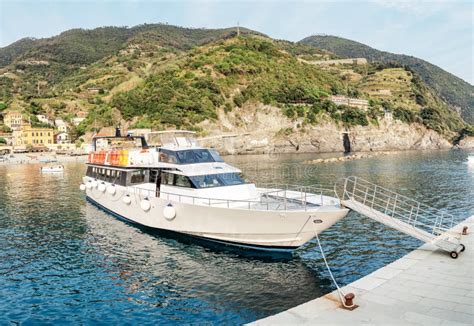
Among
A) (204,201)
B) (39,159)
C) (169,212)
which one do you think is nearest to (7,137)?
(39,159)

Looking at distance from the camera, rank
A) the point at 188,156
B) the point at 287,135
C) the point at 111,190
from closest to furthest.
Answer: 1. the point at 188,156
2. the point at 111,190
3. the point at 287,135

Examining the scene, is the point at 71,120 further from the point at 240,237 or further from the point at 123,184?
the point at 240,237

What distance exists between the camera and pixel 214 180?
20.9 m

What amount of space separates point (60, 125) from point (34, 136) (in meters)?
17.0

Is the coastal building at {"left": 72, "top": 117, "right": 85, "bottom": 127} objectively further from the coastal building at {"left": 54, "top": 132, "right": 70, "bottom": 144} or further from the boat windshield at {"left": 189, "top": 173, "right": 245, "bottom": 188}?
the boat windshield at {"left": 189, "top": 173, "right": 245, "bottom": 188}

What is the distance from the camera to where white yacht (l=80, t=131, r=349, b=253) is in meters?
16.9

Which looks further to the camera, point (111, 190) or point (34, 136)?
point (34, 136)

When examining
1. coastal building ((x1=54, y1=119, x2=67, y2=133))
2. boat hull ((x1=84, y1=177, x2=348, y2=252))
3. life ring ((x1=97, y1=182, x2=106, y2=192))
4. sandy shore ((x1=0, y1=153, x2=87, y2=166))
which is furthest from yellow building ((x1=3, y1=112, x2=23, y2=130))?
boat hull ((x1=84, y1=177, x2=348, y2=252))

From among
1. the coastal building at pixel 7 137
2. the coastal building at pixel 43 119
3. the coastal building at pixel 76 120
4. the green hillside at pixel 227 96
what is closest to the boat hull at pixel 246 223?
the green hillside at pixel 227 96

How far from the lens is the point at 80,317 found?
12555 mm

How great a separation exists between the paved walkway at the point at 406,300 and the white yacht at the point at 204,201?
4.31 meters

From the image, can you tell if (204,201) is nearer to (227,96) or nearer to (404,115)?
(227,96)

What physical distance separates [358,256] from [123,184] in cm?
1614

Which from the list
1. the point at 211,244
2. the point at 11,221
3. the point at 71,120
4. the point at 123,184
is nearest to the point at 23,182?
the point at 11,221
